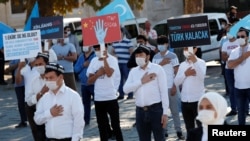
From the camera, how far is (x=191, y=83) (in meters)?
10.1

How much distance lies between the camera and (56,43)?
50.0 feet

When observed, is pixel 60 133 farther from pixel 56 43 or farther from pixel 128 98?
pixel 128 98

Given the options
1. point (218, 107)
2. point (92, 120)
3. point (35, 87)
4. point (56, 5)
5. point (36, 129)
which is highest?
point (56, 5)

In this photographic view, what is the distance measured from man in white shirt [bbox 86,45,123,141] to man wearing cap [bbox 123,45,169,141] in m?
1.86

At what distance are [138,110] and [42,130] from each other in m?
1.32

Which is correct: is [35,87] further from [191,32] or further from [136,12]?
[136,12]

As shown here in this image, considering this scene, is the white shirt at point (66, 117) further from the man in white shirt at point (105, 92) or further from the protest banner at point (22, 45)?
the man in white shirt at point (105, 92)

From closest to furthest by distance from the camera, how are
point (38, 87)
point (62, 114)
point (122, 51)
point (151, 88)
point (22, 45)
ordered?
point (62, 114), point (151, 88), point (38, 87), point (22, 45), point (122, 51)

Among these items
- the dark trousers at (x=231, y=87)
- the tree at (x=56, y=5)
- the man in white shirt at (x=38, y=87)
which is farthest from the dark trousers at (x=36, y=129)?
the tree at (x=56, y=5)

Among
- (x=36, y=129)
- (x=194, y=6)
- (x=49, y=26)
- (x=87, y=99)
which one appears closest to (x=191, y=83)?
(x=36, y=129)

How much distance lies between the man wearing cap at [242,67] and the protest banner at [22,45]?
309cm

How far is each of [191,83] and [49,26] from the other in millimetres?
3985

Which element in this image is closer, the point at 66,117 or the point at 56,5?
the point at 66,117

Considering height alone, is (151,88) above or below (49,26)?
below
